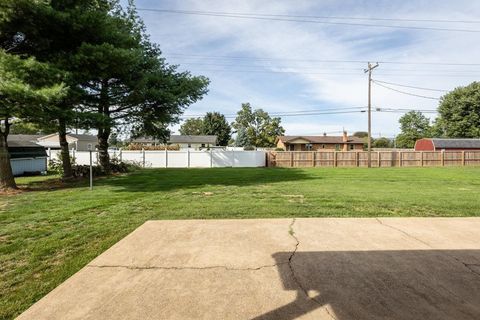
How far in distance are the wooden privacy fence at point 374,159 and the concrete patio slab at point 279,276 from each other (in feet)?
70.8

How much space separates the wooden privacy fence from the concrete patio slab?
70.8 feet

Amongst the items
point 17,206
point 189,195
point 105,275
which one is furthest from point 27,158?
point 105,275

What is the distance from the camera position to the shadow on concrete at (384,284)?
2.68m

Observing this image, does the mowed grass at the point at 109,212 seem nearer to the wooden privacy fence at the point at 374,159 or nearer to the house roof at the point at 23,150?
the house roof at the point at 23,150

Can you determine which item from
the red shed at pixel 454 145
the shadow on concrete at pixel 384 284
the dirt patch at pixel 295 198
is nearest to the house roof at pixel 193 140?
the red shed at pixel 454 145

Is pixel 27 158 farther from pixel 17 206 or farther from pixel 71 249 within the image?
pixel 71 249

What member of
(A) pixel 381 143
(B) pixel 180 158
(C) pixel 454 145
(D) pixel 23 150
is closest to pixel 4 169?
(D) pixel 23 150

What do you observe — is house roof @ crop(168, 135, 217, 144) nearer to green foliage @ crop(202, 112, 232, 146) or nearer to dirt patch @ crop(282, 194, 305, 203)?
green foliage @ crop(202, 112, 232, 146)

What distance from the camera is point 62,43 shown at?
11.0 meters

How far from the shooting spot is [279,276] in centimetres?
345

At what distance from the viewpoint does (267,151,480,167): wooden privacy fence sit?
88.6ft

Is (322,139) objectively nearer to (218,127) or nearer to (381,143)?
(218,127)

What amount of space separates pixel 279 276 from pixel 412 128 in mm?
72344

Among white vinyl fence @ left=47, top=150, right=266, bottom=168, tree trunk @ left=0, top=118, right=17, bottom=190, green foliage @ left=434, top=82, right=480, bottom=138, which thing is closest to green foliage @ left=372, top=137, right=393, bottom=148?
green foliage @ left=434, top=82, right=480, bottom=138
